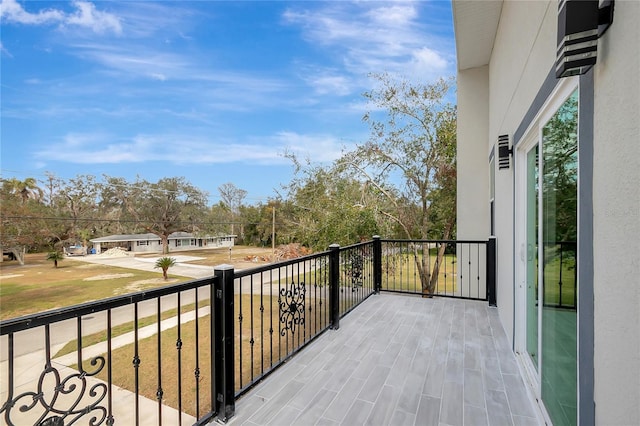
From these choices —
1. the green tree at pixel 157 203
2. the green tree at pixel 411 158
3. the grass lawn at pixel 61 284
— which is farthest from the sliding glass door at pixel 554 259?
the green tree at pixel 157 203

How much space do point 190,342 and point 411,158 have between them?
767 cm

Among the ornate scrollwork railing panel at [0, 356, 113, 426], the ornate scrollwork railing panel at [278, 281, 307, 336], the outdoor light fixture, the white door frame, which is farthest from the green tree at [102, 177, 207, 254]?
the white door frame

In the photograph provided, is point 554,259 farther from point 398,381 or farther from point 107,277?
point 107,277

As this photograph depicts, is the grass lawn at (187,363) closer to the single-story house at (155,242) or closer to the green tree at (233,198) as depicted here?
the green tree at (233,198)

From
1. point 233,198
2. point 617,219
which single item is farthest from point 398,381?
point 233,198

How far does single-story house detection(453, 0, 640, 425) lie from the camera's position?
32.5 inches

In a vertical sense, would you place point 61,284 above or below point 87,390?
below

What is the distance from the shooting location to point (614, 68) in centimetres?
89

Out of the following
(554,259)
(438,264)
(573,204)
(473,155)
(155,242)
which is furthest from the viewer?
(155,242)

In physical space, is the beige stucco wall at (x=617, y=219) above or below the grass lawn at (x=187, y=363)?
above

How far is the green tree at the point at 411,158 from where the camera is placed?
7.65 meters

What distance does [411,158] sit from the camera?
7.81 meters

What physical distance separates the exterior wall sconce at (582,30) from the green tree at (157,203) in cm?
3505

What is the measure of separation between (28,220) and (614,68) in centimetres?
3500
